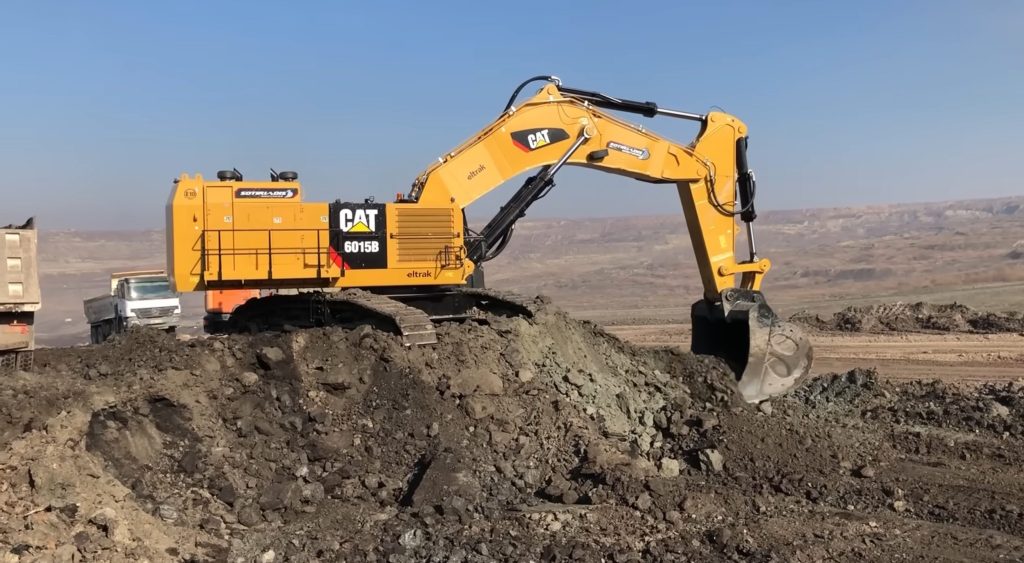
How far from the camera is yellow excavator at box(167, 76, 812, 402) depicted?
31.7ft

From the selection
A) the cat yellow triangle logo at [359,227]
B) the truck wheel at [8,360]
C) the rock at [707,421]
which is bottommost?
the rock at [707,421]

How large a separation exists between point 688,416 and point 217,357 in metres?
4.73

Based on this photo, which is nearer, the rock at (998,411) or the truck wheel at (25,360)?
the truck wheel at (25,360)

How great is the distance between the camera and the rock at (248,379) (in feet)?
27.1

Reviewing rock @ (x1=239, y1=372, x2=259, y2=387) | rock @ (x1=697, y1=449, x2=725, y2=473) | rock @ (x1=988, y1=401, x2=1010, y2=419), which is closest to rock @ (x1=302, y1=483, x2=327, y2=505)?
rock @ (x1=239, y1=372, x2=259, y2=387)

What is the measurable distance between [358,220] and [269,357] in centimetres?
213

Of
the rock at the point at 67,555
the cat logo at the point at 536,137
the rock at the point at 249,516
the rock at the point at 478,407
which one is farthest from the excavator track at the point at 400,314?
the rock at the point at 67,555

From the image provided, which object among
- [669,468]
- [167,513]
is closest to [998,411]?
[669,468]

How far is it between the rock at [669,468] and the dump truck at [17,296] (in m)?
6.30

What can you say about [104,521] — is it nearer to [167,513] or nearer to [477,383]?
[167,513]

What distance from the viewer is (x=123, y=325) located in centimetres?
2192

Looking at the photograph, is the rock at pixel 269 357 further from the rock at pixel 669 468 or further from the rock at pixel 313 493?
the rock at pixel 669 468

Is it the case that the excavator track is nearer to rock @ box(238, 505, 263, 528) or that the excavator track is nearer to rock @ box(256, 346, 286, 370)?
rock @ box(256, 346, 286, 370)

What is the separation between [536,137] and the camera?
10.6 metres
